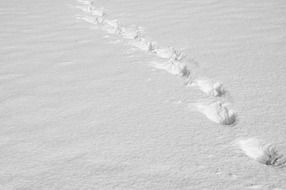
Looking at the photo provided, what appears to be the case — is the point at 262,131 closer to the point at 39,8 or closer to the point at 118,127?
the point at 118,127

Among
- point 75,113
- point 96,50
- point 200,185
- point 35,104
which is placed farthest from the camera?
point 96,50

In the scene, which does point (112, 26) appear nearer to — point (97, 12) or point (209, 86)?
point (97, 12)

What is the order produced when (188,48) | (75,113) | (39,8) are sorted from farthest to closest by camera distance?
(39,8) → (188,48) → (75,113)

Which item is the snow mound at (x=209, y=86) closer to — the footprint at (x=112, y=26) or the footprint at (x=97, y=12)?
the footprint at (x=112, y=26)

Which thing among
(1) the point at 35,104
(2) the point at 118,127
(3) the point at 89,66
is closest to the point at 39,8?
(3) the point at 89,66

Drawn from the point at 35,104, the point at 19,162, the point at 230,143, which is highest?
the point at 35,104

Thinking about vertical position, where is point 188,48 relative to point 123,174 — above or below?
above

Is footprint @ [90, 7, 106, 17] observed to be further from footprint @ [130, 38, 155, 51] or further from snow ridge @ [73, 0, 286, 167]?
footprint @ [130, 38, 155, 51]

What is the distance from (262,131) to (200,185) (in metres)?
0.49

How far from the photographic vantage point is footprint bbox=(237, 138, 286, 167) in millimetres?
1195

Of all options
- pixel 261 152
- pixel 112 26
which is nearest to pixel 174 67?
pixel 261 152

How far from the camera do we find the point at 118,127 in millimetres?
1580

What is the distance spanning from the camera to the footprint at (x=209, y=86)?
1.88 m

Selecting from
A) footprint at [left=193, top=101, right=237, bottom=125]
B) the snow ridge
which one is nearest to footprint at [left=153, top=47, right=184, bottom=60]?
the snow ridge
